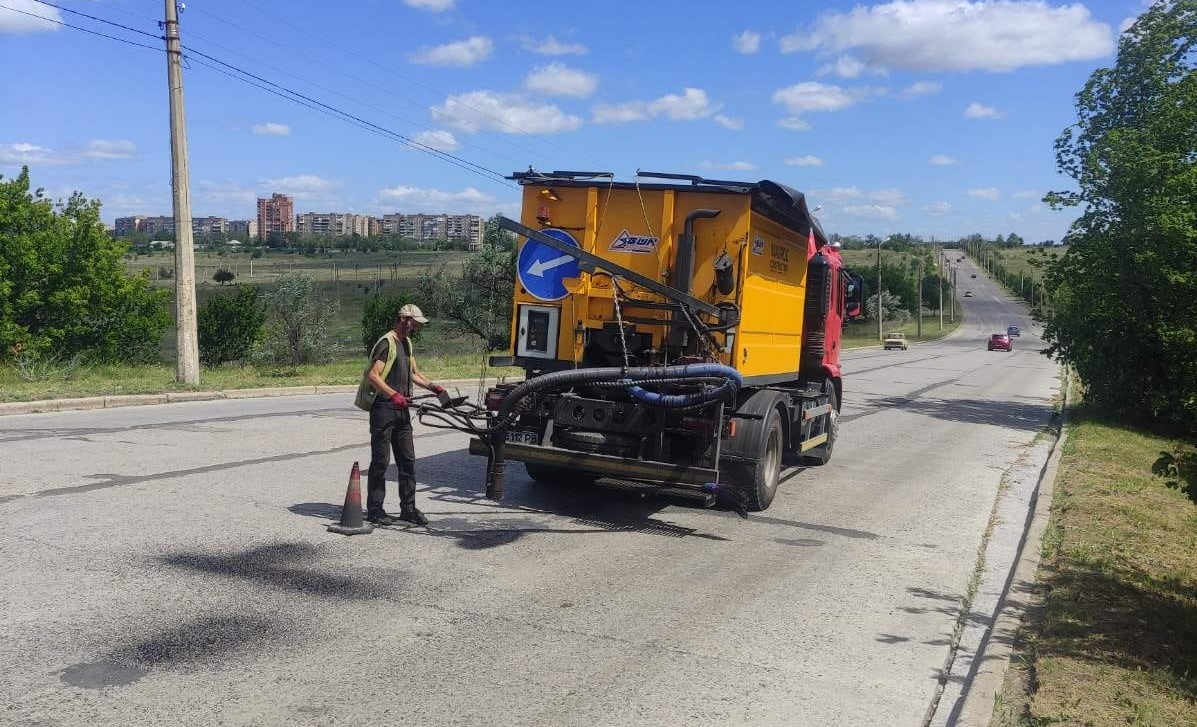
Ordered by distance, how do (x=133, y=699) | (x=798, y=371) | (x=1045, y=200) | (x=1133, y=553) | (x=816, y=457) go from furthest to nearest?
(x=1045, y=200) → (x=816, y=457) → (x=798, y=371) → (x=1133, y=553) → (x=133, y=699)

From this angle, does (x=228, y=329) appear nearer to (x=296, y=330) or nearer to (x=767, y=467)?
(x=296, y=330)

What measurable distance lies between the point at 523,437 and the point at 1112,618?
4.65 meters

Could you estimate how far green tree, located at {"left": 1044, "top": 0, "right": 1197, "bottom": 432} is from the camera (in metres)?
18.2

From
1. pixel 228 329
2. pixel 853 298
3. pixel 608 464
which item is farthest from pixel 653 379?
pixel 228 329

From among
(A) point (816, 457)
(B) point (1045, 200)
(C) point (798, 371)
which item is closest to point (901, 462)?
(A) point (816, 457)

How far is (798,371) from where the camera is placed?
38.0ft

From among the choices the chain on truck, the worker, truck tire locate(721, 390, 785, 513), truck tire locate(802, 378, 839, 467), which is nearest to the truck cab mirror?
truck tire locate(802, 378, 839, 467)

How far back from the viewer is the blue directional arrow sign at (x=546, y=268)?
876 centimetres

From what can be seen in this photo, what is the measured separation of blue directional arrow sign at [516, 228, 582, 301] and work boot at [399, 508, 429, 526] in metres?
2.26

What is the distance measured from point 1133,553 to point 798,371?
171 inches

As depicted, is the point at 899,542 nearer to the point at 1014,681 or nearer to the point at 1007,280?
the point at 1014,681

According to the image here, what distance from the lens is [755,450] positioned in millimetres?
8539

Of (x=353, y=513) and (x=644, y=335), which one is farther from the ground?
(x=644, y=335)

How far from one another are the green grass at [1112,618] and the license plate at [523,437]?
4118 millimetres
